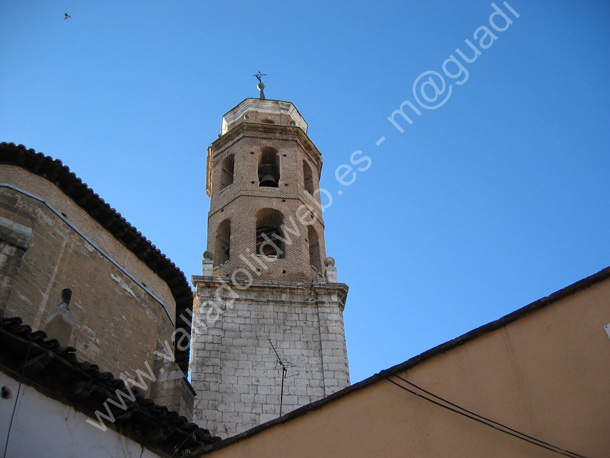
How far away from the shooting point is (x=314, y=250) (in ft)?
58.3

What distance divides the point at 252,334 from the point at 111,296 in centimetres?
507

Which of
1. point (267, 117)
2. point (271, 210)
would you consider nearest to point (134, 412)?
point (271, 210)

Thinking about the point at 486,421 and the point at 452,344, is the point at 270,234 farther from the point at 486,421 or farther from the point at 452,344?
the point at 486,421

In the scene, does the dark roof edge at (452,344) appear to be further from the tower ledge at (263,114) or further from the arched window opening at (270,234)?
the tower ledge at (263,114)

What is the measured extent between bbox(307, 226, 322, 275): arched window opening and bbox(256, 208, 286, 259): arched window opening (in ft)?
2.83

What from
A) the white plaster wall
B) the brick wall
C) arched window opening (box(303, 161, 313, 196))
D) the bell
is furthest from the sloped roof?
arched window opening (box(303, 161, 313, 196))

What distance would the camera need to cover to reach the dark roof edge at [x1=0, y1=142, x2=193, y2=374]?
955 cm

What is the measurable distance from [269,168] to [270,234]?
8.47ft

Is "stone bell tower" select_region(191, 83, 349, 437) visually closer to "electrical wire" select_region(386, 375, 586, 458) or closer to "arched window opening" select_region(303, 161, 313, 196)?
"arched window opening" select_region(303, 161, 313, 196)

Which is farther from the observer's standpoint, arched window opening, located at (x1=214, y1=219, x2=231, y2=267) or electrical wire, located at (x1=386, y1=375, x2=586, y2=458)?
arched window opening, located at (x1=214, y1=219, x2=231, y2=267)

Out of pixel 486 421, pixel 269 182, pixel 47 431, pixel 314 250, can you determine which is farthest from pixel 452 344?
pixel 269 182

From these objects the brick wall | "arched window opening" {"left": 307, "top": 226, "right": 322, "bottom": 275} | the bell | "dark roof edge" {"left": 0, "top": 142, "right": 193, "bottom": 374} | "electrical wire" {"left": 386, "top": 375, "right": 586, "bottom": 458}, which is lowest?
"electrical wire" {"left": 386, "top": 375, "right": 586, "bottom": 458}

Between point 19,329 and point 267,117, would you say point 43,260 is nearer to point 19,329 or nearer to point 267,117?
point 19,329

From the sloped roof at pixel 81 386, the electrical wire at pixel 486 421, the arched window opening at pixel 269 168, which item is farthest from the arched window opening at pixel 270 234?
the electrical wire at pixel 486 421
